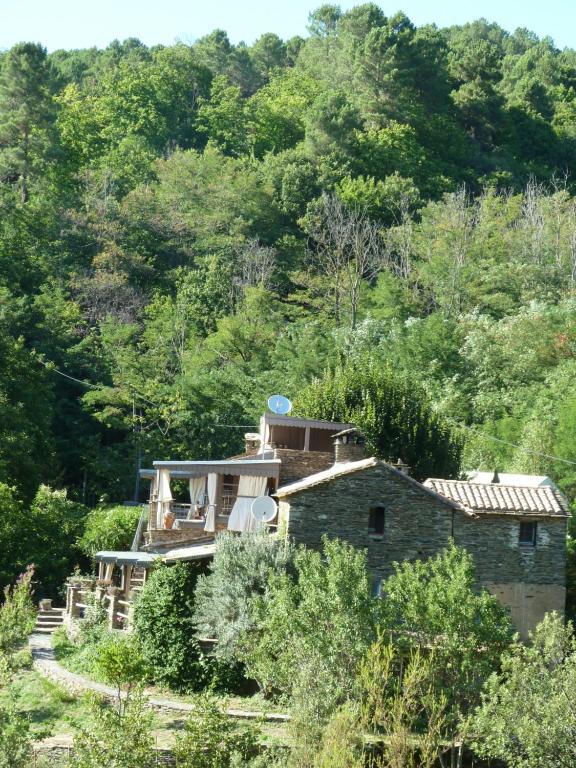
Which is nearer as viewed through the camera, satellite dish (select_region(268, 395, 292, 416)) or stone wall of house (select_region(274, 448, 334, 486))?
stone wall of house (select_region(274, 448, 334, 486))

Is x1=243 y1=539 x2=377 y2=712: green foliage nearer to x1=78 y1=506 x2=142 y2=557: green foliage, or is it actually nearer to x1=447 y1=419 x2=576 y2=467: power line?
x1=78 y1=506 x2=142 y2=557: green foliage

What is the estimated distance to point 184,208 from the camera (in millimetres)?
80312

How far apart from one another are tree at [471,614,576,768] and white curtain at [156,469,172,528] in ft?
43.7

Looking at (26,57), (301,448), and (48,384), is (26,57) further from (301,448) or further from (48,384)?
(301,448)

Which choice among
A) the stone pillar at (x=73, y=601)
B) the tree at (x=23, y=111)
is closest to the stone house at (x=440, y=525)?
the stone pillar at (x=73, y=601)

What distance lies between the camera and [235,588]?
3077cm

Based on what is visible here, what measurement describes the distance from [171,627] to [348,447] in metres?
6.74

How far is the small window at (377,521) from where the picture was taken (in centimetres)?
3203

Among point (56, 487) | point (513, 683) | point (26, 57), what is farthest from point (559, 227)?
point (513, 683)

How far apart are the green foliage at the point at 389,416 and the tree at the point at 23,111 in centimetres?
4232

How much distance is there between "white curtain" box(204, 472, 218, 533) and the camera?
36.0 metres

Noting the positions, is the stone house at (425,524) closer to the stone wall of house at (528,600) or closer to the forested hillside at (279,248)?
the stone wall of house at (528,600)

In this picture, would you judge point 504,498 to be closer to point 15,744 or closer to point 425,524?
point 425,524

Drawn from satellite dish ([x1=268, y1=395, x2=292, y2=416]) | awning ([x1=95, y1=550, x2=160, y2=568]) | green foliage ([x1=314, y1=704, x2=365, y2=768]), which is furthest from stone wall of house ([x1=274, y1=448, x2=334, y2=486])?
green foliage ([x1=314, y1=704, x2=365, y2=768])
